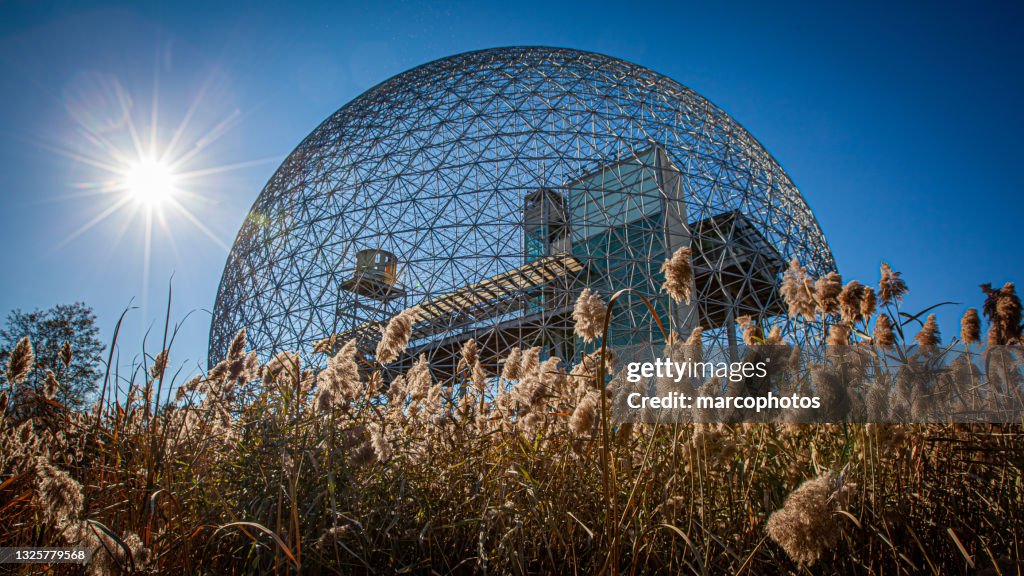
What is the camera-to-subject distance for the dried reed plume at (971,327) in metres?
1.93

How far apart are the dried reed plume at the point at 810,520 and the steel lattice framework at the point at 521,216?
1329 centimetres

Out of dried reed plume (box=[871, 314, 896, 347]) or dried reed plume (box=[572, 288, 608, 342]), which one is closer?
dried reed plume (box=[572, 288, 608, 342])

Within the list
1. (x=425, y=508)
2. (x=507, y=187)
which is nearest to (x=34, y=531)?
(x=425, y=508)

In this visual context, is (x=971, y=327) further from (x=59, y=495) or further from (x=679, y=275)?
(x=59, y=495)

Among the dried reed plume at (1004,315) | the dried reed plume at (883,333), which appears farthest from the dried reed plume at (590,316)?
the dried reed plume at (1004,315)

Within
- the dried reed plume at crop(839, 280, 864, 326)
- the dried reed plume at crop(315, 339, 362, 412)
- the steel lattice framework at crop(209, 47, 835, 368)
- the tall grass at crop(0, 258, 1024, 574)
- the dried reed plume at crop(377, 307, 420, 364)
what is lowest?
the tall grass at crop(0, 258, 1024, 574)

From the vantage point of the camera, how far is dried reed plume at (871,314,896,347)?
1744 millimetres

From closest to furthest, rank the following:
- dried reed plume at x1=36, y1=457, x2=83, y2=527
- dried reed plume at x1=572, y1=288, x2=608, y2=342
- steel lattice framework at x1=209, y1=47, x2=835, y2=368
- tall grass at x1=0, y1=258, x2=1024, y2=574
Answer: dried reed plume at x1=36, y1=457, x2=83, y2=527
tall grass at x1=0, y1=258, x2=1024, y2=574
dried reed plume at x1=572, y1=288, x2=608, y2=342
steel lattice framework at x1=209, y1=47, x2=835, y2=368

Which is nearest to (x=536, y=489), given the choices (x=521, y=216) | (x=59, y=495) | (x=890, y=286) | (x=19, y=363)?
(x=59, y=495)

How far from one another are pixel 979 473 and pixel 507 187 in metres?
Answer: 15.8

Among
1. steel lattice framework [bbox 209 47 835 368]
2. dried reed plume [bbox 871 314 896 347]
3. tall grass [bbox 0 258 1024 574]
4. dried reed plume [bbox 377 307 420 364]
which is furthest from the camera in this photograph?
steel lattice framework [bbox 209 47 835 368]

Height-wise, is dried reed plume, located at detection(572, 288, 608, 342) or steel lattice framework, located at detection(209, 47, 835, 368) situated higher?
steel lattice framework, located at detection(209, 47, 835, 368)

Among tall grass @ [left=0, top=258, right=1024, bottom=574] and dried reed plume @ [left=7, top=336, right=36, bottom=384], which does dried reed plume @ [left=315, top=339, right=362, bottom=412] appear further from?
dried reed plume @ [left=7, top=336, right=36, bottom=384]

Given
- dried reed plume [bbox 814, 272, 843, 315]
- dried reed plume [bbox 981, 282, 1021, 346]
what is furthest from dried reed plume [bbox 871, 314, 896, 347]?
dried reed plume [bbox 981, 282, 1021, 346]
